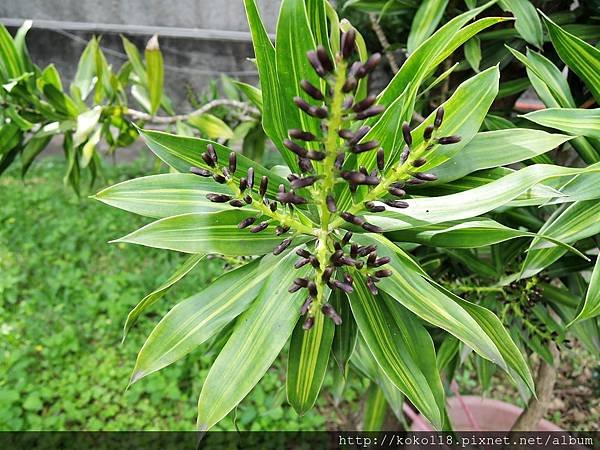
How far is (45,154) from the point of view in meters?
3.90

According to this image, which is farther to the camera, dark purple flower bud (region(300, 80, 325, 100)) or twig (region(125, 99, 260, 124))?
twig (region(125, 99, 260, 124))

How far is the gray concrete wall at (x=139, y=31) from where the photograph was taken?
3422mm

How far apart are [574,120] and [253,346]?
512 millimetres

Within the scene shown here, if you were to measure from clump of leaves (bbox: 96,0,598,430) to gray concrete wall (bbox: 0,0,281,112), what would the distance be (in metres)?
3.03

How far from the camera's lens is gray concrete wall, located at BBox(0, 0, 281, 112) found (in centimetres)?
342

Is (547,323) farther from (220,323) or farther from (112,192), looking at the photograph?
(112,192)

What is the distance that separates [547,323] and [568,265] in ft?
0.45

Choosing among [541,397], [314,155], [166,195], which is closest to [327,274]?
[314,155]

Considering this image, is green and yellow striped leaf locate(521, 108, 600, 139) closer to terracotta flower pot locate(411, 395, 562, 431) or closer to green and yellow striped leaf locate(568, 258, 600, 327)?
green and yellow striped leaf locate(568, 258, 600, 327)

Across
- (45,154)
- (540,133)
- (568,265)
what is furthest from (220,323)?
(45,154)

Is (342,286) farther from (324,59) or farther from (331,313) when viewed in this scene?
(324,59)

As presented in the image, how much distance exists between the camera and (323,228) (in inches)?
20.6

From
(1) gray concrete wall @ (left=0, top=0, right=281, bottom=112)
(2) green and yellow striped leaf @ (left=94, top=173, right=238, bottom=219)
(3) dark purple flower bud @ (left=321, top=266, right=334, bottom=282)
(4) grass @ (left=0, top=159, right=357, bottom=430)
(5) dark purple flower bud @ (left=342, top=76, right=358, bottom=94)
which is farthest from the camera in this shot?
(1) gray concrete wall @ (left=0, top=0, right=281, bottom=112)

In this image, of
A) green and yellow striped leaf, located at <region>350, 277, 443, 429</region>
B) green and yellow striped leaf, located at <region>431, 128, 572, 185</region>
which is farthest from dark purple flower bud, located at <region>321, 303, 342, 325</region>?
green and yellow striped leaf, located at <region>431, 128, 572, 185</region>
